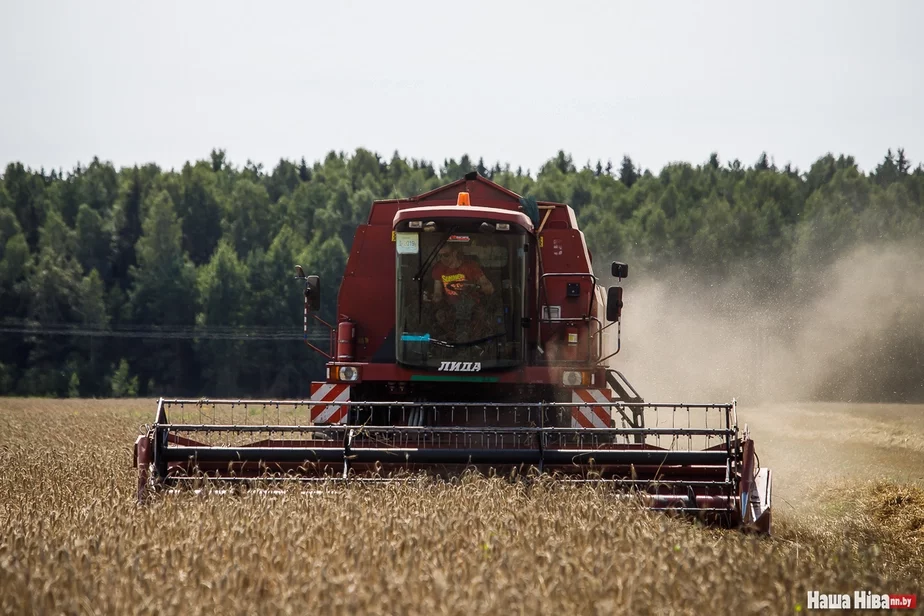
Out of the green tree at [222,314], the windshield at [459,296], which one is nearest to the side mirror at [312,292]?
the windshield at [459,296]

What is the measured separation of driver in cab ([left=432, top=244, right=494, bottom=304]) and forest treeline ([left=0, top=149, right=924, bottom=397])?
34.8 m

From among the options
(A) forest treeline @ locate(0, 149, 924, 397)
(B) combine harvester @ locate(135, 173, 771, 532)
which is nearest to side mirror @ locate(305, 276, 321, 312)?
(B) combine harvester @ locate(135, 173, 771, 532)

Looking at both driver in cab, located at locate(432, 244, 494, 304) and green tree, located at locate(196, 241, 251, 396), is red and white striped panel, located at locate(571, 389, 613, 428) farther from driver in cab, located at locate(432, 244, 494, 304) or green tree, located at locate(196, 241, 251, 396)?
green tree, located at locate(196, 241, 251, 396)

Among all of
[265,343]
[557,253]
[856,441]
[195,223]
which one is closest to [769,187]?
[265,343]

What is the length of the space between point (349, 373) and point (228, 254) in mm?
53231

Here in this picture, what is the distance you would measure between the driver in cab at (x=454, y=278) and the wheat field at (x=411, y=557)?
2.73m

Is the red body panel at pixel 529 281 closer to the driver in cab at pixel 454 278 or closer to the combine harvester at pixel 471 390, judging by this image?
the combine harvester at pixel 471 390

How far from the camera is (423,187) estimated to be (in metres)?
76.2

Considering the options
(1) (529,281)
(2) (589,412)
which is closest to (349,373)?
(1) (529,281)

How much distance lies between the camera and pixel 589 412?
9.80 m

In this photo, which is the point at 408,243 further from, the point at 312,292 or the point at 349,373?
the point at 312,292

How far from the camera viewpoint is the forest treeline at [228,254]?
55.2 m

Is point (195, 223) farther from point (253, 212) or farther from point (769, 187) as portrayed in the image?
point (769, 187)

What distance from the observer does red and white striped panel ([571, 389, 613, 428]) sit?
9758mm
